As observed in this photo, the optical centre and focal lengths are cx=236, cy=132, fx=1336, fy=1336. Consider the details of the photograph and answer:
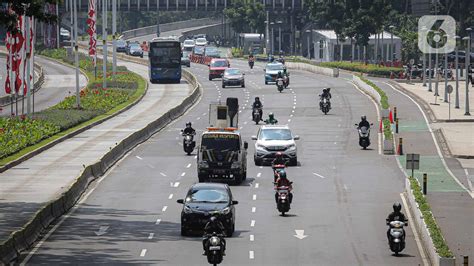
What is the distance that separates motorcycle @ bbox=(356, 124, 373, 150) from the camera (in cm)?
6769

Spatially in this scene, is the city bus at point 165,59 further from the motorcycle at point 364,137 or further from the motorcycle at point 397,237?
the motorcycle at point 397,237

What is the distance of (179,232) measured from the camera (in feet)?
134

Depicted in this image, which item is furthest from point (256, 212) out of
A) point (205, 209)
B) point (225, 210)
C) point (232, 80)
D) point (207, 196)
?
point (232, 80)

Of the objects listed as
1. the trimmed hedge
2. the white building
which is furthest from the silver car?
the trimmed hedge

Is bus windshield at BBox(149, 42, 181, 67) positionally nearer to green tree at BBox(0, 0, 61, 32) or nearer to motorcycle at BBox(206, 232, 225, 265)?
green tree at BBox(0, 0, 61, 32)

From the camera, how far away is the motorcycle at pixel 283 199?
4459 cm

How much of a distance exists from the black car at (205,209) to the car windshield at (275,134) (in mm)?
20586

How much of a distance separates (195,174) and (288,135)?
5460 mm

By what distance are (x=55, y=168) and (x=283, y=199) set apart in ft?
54.0

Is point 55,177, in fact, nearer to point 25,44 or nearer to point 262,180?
point 262,180

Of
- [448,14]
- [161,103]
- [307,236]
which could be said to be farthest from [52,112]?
[448,14]

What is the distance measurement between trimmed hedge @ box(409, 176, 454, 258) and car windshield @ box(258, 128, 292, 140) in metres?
12.4

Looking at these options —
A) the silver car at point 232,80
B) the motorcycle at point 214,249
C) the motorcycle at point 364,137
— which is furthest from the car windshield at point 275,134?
the silver car at point 232,80

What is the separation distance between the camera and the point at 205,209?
129 feet
